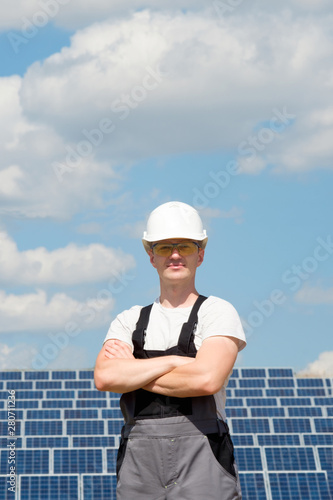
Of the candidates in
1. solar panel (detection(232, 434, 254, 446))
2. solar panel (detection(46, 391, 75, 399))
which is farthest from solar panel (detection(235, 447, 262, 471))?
solar panel (detection(46, 391, 75, 399))

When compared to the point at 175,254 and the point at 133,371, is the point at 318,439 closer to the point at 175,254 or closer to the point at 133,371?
the point at 175,254

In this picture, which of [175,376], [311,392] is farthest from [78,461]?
[175,376]

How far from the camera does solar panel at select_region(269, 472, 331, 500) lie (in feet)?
90.2

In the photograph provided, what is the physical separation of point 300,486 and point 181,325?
987 inches

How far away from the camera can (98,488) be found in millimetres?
26344

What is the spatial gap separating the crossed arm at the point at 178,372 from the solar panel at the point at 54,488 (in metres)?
22.5

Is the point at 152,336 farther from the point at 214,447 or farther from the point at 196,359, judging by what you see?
the point at 214,447

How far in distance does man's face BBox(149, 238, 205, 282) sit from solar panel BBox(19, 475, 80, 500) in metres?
22.6

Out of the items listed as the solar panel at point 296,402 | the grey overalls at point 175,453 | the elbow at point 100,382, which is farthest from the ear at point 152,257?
the solar panel at point 296,402

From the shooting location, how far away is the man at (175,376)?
4.64 m

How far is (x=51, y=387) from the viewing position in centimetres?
3594

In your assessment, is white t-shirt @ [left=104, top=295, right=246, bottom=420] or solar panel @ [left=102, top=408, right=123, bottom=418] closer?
white t-shirt @ [left=104, top=295, right=246, bottom=420]

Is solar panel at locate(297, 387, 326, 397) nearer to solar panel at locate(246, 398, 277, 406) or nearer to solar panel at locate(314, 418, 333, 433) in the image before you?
solar panel at locate(314, 418, 333, 433)

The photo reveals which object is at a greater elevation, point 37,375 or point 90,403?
point 37,375
